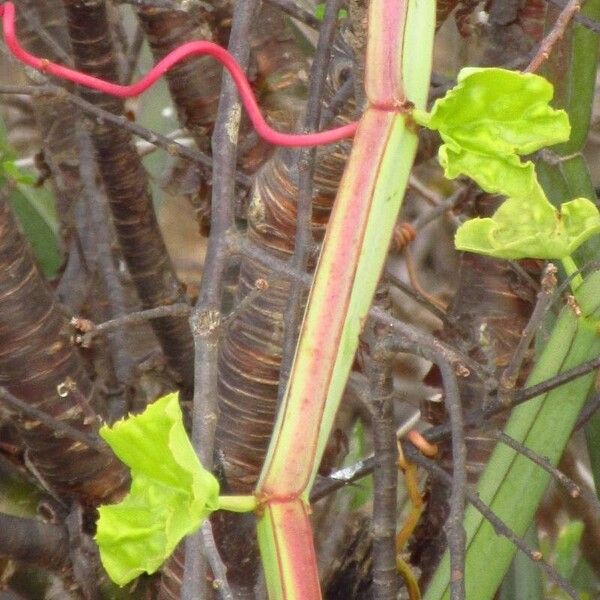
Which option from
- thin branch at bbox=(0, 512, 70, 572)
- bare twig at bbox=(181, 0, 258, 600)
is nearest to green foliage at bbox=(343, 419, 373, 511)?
thin branch at bbox=(0, 512, 70, 572)

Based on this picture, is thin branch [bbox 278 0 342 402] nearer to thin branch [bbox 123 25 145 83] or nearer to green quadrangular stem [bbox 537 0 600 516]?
green quadrangular stem [bbox 537 0 600 516]

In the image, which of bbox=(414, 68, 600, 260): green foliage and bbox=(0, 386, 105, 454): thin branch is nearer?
bbox=(414, 68, 600, 260): green foliage

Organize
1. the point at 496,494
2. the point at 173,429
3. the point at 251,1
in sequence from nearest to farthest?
the point at 173,429, the point at 251,1, the point at 496,494

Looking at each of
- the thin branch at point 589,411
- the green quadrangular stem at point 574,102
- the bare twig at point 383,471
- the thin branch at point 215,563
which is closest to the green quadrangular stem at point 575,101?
the green quadrangular stem at point 574,102

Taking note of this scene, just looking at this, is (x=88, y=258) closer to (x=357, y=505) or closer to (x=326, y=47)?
(x=357, y=505)

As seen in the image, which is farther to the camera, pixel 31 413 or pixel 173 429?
pixel 31 413

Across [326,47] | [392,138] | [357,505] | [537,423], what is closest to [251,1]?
[326,47]
